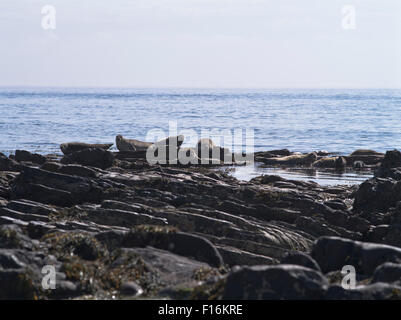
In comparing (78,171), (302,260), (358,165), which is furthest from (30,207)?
(358,165)

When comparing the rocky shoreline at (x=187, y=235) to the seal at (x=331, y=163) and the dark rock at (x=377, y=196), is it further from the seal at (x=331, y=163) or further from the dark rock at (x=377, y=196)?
the seal at (x=331, y=163)

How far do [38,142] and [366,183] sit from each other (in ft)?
117

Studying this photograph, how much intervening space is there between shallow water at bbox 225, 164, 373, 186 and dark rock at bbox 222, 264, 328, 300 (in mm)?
18574

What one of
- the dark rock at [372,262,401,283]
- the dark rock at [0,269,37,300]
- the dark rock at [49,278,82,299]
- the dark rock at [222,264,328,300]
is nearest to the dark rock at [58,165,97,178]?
the dark rock at [49,278,82,299]

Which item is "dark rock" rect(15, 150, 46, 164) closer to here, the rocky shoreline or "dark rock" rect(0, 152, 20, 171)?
the rocky shoreline

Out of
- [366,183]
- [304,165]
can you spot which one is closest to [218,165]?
[304,165]

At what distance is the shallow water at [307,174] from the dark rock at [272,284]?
1857cm

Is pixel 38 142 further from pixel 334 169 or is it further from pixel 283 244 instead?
pixel 283 244

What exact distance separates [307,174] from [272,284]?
22.4m

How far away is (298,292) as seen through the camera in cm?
910

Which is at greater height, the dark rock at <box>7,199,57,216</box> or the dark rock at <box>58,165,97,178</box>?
the dark rock at <box>58,165,97,178</box>

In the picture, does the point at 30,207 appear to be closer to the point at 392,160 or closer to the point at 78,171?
the point at 78,171

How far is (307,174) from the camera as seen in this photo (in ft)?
102

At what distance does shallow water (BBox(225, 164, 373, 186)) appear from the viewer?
28.5 metres
